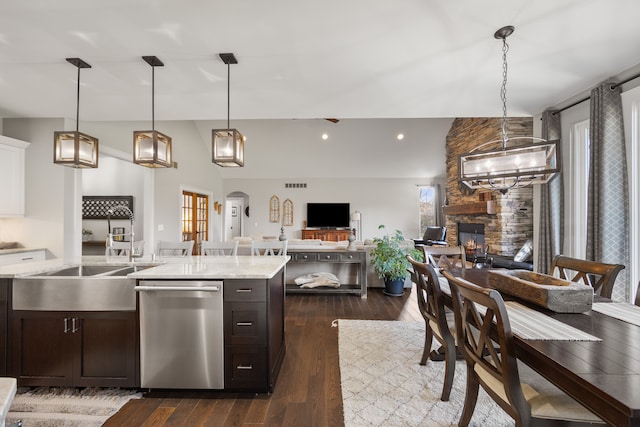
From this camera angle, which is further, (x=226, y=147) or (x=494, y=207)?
(x=494, y=207)

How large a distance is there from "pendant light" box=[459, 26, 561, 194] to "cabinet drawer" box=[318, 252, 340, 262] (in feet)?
8.34

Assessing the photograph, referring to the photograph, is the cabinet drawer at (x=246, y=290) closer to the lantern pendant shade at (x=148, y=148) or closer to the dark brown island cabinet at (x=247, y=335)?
the dark brown island cabinet at (x=247, y=335)

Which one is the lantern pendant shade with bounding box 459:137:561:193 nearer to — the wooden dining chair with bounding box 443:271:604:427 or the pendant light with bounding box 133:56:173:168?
the wooden dining chair with bounding box 443:271:604:427

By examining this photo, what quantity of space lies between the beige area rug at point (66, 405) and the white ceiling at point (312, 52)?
2643mm

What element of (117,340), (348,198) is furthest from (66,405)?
(348,198)

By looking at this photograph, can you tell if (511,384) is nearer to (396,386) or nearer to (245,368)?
(396,386)

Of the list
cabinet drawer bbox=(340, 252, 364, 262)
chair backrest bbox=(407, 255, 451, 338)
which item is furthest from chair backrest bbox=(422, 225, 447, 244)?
chair backrest bbox=(407, 255, 451, 338)

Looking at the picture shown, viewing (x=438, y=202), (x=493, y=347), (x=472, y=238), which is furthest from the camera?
(x=438, y=202)

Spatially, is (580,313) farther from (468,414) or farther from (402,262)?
(402,262)

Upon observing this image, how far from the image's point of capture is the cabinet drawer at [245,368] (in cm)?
210

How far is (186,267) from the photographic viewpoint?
2.35 metres

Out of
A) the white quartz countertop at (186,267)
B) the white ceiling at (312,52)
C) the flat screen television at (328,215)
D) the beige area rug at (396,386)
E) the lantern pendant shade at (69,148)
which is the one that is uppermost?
the white ceiling at (312,52)

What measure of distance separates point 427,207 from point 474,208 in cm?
381

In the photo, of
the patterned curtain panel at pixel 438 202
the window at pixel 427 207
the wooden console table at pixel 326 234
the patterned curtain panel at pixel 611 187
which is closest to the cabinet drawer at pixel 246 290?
the patterned curtain panel at pixel 611 187
